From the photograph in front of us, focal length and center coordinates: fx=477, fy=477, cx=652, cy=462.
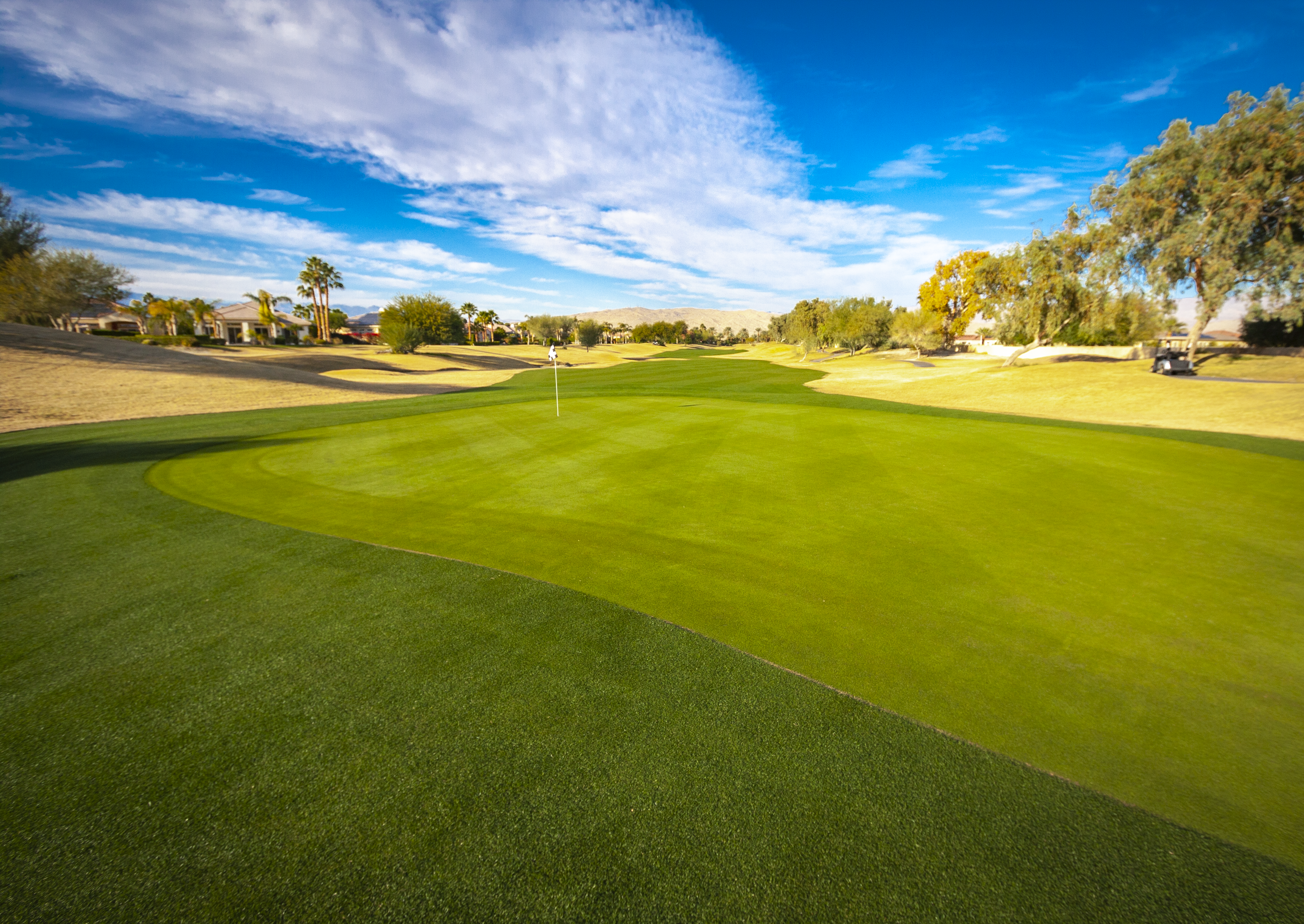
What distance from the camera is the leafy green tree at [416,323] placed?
68750mm

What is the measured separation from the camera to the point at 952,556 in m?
7.68

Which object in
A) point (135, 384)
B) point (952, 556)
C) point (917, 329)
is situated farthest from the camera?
point (917, 329)

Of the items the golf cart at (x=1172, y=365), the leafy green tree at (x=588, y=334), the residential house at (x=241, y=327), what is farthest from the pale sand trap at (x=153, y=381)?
the leafy green tree at (x=588, y=334)

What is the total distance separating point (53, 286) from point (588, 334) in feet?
280

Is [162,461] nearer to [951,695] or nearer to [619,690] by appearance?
[619,690]

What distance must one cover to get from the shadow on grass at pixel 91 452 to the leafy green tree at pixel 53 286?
4722cm

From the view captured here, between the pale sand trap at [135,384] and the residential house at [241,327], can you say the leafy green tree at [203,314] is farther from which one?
the pale sand trap at [135,384]

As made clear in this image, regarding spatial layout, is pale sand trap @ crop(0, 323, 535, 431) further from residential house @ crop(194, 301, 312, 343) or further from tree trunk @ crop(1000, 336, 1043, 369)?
residential house @ crop(194, 301, 312, 343)

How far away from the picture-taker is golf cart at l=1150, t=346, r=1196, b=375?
29.3 meters

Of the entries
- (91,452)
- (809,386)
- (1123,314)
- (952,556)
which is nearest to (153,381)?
(91,452)

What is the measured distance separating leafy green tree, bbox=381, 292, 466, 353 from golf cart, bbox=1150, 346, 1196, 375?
255ft

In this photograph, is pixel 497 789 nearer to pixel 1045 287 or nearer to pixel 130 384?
pixel 130 384

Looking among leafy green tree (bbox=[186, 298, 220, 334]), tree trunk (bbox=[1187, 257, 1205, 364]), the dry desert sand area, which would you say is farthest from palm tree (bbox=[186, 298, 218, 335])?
tree trunk (bbox=[1187, 257, 1205, 364])

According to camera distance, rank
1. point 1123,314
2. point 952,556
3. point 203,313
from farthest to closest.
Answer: point 203,313 → point 1123,314 → point 952,556
